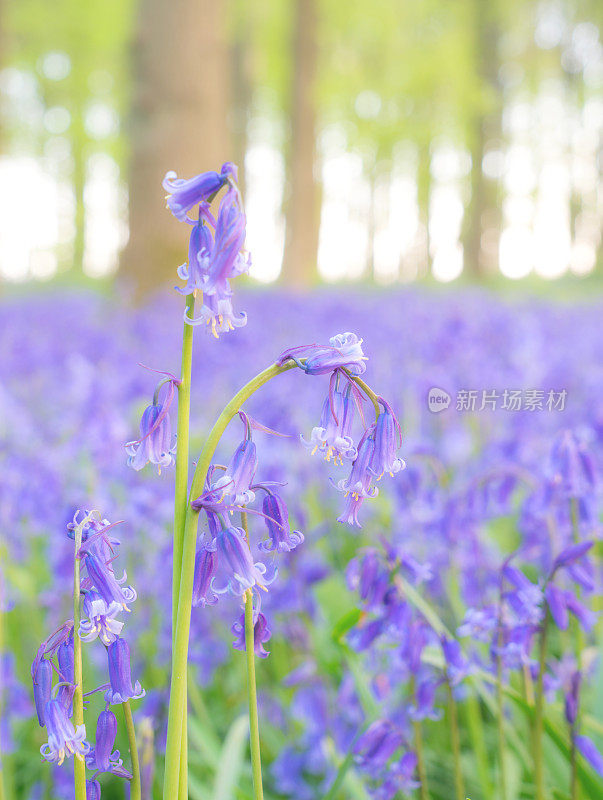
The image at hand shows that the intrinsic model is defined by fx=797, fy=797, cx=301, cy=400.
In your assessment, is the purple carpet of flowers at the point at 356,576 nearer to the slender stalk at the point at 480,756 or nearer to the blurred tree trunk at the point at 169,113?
the slender stalk at the point at 480,756

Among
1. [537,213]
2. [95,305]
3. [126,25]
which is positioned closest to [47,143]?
[126,25]

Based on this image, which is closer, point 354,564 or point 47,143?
point 354,564

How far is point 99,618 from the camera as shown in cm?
90

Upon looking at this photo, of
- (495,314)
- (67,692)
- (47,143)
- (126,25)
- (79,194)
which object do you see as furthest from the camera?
(47,143)

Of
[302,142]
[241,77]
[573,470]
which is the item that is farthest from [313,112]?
[573,470]

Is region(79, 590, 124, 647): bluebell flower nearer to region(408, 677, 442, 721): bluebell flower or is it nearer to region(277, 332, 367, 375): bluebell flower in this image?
region(277, 332, 367, 375): bluebell flower

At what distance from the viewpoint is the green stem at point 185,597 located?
83 cm

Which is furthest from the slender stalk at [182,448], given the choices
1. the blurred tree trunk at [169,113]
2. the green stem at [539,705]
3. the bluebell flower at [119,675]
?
the blurred tree trunk at [169,113]

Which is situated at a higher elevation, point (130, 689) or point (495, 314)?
point (495, 314)

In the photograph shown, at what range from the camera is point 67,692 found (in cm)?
91

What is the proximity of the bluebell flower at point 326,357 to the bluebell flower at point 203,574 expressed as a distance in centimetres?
25

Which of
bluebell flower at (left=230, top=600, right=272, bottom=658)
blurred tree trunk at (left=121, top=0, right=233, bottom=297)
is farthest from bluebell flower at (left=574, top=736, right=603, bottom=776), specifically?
blurred tree trunk at (left=121, top=0, right=233, bottom=297)

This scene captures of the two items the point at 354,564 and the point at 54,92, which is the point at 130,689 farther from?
the point at 54,92

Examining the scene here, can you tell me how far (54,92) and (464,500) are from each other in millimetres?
24466
